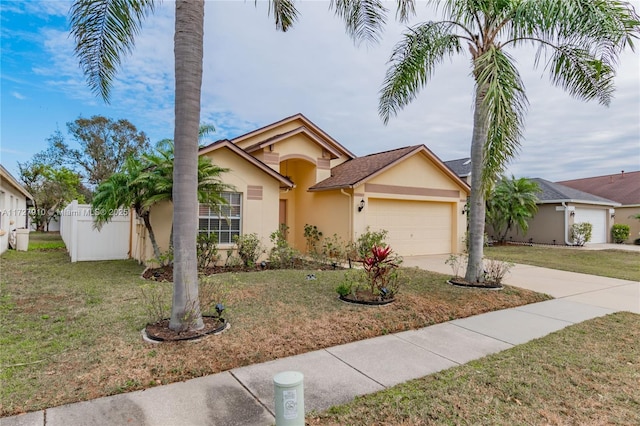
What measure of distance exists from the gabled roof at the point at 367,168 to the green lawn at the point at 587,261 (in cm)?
420

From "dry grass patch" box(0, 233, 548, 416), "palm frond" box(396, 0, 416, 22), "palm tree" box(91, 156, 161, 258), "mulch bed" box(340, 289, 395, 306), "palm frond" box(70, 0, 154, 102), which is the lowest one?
"dry grass patch" box(0, 233, 548, 416)

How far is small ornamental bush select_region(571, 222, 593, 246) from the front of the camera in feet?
68.6

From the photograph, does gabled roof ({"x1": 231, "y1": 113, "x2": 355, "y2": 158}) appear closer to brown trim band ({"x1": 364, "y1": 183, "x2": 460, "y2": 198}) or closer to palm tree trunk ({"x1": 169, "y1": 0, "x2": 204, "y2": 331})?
brown trim band ({"x1": 364, "y1": 183, "x2": 460, "y2": 198})

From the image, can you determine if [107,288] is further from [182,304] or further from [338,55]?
→ [338,55]

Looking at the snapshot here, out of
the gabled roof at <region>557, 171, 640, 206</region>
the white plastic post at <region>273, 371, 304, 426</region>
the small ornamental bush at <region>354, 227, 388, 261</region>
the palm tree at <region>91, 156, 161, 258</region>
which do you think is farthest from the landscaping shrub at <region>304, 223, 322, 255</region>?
the gabled roof at <region>557, 171, 640, 206</region>

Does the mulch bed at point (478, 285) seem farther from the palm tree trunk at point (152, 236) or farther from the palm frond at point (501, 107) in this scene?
the palm tree trunk at point (152, 236)

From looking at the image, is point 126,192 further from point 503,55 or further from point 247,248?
point 503,55

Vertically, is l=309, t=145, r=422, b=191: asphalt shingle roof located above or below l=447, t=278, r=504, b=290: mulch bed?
above

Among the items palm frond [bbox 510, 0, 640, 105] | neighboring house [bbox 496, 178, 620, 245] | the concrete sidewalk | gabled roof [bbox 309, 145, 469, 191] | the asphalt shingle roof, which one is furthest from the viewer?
neighboring house [bbox 496, 178, 620, 245]

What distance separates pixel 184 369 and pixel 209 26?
→ 5307 mm

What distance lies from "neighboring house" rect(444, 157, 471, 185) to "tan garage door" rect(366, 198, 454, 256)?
5209mm

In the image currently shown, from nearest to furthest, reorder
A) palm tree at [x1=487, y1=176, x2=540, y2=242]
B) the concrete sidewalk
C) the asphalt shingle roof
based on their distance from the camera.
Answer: the concrete sidewalk
the asphalt shingle roof
palm tree at [x1=487, y1=176, x2=540, y2=242]

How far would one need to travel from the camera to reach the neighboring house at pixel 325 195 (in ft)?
39.0

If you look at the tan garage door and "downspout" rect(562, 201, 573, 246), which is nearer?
the tan garage door
